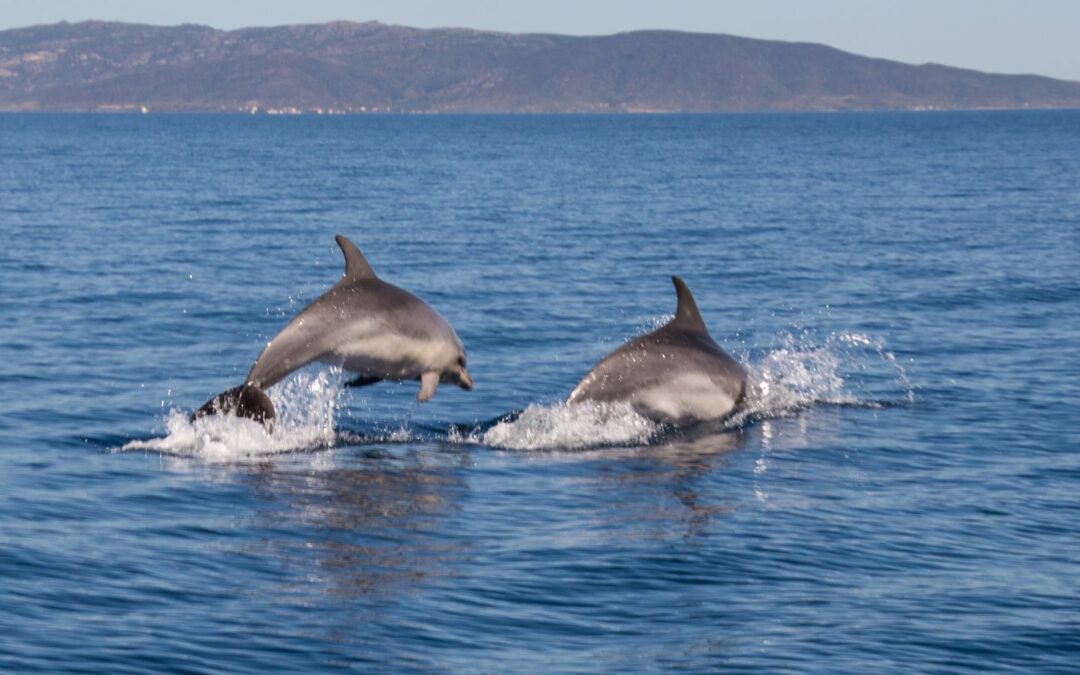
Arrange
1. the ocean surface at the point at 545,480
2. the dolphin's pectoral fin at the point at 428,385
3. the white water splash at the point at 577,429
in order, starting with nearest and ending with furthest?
the ocean surface at the point at 545,480 < the dolphin's pectoral fin at the point at 428,385 < the white water splash at the point at 577,429

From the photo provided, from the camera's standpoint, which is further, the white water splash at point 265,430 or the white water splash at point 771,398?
the white water splash at point 771,398

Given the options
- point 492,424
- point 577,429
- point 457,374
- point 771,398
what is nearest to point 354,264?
point 457,374

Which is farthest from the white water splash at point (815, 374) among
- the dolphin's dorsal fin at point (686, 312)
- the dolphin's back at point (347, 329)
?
the dolphin's back at point (347, 329)

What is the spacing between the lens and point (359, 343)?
1731cm

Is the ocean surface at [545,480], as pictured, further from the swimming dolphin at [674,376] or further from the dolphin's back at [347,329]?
the dolphin's back at [347,329]

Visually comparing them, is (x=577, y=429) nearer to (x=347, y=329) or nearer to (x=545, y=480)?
(x=545, y=480)

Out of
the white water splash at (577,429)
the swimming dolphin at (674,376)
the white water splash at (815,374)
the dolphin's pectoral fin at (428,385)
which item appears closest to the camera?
the dolphin's pectoral fin at (428,385)

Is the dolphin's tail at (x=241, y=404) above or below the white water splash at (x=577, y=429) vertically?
above

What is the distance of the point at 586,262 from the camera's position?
42.8 meters

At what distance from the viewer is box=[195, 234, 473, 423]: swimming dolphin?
1695 cm

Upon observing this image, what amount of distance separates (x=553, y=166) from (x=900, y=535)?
95021 millimetres

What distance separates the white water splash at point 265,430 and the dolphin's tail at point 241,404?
22cm

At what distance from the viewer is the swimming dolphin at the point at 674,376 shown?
19406 millimetres

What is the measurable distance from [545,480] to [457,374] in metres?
2.00
